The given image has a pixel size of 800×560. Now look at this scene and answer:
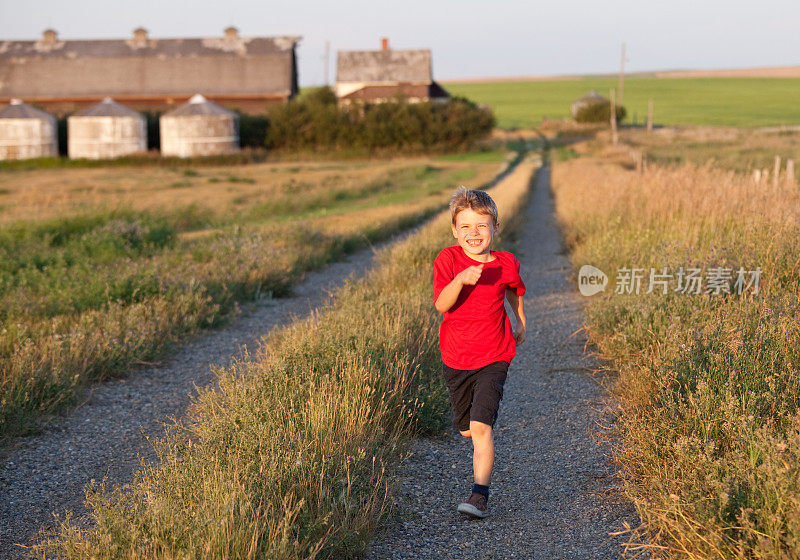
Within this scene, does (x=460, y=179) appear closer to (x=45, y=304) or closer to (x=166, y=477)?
(x=45, y=304)

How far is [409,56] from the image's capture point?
5519cm

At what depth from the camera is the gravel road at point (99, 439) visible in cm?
418

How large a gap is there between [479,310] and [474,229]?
0.43 metres

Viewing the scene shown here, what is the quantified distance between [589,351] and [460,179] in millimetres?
24652

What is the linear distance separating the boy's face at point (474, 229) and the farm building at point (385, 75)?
5087 cm

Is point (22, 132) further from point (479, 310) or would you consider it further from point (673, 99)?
point (673, 99)

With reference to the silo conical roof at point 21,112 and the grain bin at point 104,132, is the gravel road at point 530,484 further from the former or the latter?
the silo conical roof at point 21,112

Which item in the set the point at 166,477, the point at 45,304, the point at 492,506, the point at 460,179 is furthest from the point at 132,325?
the point at 460,179

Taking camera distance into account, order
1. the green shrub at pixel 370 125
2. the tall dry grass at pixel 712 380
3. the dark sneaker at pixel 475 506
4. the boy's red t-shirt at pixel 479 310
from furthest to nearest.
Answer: the green shrub at pixel 370 125, the boy's red t-shirt at pixel 479 310, the dark sneaker at pixel 475 506, the tall dry grass at pixel 712 380

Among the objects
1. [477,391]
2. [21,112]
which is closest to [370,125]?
[21,112]

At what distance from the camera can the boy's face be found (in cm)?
383

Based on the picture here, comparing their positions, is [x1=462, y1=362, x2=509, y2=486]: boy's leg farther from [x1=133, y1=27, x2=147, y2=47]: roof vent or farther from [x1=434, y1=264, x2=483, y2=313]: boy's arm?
[x1=133, y1=27, x2=147, y2=47]: roof vent

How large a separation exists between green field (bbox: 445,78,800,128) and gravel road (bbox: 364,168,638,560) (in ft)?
225

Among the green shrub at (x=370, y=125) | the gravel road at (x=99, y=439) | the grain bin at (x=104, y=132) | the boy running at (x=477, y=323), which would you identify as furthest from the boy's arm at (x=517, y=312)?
the grain bin at (x=104, y=132)
